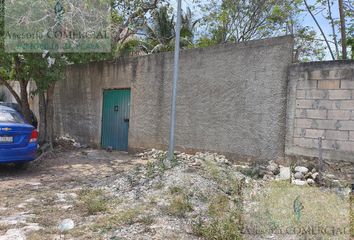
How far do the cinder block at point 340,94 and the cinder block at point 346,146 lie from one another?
2.38 ft

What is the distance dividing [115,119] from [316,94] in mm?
5644

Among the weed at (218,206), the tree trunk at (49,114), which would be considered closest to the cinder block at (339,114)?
the weed at (218,206)

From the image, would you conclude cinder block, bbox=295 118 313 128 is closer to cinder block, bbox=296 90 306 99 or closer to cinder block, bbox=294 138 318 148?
cinder block, bbox=294 138 318 148

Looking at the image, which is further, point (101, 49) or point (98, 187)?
point (101, 49)

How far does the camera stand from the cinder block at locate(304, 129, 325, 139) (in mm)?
5770

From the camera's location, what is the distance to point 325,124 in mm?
5738

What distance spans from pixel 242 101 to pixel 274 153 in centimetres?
122

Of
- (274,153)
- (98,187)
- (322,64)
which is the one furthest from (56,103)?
(322,64)

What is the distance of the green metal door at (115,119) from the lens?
9.41m

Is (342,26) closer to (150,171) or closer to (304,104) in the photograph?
(304,104)

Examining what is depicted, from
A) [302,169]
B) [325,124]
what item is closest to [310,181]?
[302,169]

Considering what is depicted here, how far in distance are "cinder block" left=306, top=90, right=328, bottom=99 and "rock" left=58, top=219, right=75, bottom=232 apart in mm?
4336

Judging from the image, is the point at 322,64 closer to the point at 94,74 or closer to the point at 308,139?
the point at 308,139

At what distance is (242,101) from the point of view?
6820mm
